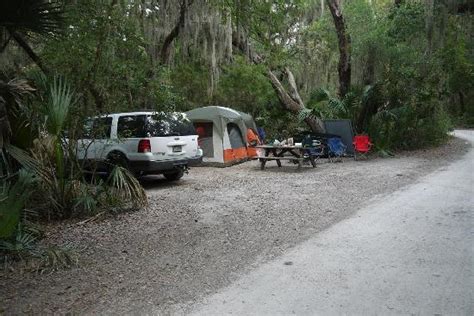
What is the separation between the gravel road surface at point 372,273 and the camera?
12.8 feet

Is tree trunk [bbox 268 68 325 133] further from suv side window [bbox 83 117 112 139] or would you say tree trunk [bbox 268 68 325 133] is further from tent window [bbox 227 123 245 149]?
suv side window [bbox 83 117 112 139]

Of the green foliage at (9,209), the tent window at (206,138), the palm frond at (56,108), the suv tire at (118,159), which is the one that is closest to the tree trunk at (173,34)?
the tent window at (206,138)

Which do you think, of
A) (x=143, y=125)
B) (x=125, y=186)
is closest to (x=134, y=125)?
(x=143, y=125)

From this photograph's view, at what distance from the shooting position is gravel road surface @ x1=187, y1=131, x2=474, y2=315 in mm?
3889

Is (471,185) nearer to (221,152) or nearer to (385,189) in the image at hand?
(385,189)

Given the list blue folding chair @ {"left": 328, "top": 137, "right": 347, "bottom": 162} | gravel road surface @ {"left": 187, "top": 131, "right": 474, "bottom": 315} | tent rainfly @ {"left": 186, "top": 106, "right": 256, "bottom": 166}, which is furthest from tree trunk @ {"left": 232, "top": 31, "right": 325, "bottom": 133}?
gravel road surface @ {"left": 187, "top": 131, "right": 474, "bottom": 315}

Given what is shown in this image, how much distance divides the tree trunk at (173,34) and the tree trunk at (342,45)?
5.93 m

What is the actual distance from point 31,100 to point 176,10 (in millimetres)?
7786

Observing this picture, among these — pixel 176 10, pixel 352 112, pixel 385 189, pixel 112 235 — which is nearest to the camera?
pixel 112 235

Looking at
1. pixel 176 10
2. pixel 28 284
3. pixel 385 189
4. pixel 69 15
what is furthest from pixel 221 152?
pixel 28 284

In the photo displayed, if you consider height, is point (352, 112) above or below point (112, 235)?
above

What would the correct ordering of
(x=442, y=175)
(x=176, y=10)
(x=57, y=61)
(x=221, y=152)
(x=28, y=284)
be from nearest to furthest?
(x=28, y=284), (x=57, y=61), (x=442, y=175), (x=176, y=10), (x=221, y=152)

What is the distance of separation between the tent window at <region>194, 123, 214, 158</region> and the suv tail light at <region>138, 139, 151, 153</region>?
4.90 metres

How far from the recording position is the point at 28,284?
4457 mm
